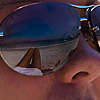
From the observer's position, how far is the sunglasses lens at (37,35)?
0.69 m

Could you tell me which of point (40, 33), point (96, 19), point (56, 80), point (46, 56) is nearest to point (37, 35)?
point (40, 33)

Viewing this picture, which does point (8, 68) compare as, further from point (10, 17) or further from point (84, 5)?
point (84, 5)

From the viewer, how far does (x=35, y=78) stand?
0.79m

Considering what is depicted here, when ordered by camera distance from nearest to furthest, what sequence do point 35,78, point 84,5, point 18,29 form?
point 18,29, point 35,78, point 84,5

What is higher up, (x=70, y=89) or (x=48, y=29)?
(x=48, y=29)

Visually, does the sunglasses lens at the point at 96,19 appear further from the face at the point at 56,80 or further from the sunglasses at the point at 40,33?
the sunglasses at the point at 40,33

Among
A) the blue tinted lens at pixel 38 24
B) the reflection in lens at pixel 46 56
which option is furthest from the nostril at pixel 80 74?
the blue tinted lens at pixel 38 24

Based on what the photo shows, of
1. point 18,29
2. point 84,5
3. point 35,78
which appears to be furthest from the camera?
point 84,5

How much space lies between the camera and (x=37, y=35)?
0.69 m

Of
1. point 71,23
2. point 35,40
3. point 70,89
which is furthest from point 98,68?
point 35,40

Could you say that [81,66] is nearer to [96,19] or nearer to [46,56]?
[46,56]

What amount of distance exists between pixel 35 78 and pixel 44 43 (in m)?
0.22

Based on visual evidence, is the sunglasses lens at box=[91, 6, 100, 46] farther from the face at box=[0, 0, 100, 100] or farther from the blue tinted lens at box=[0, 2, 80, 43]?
the blue tinted lens at box=[0, 2, 80, 43]

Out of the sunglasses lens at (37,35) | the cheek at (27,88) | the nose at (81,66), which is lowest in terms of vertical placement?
the cheek at (27,88)
